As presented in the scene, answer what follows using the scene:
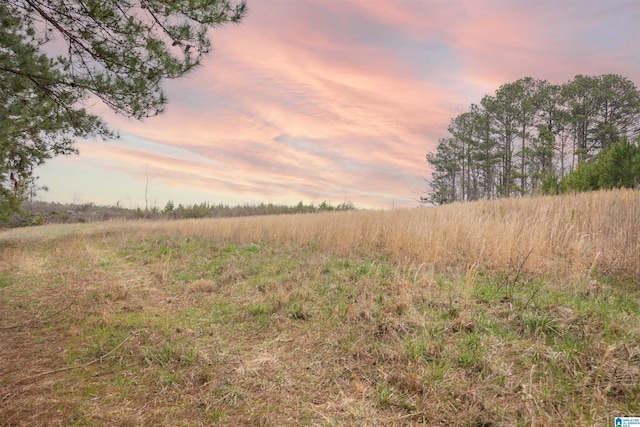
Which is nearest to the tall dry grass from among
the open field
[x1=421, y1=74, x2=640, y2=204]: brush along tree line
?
the open field

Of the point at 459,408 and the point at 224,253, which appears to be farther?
the point at 224,253

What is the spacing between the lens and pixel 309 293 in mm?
4719

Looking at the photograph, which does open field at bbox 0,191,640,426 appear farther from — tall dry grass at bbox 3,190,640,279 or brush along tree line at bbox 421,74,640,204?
brush along tree line at bbox 421,74,640,204

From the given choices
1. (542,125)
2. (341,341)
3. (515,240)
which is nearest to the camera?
(341,341)

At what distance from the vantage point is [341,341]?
3303 mm

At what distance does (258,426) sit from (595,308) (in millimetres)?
3671

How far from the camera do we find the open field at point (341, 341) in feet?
7.61

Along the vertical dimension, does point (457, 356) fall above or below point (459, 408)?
above

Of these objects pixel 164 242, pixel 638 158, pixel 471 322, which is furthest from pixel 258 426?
pixel 638 158

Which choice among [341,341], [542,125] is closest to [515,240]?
[341,341]

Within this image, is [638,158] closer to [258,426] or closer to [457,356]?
[457,356]

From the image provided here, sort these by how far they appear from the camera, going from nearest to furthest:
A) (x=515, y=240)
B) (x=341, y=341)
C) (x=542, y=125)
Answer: (x=341, y=341) < (x=515, y=240) < (x=542, y=125)

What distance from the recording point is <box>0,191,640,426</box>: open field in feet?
7.61

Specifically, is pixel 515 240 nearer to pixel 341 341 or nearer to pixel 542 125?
pixel 341 341
